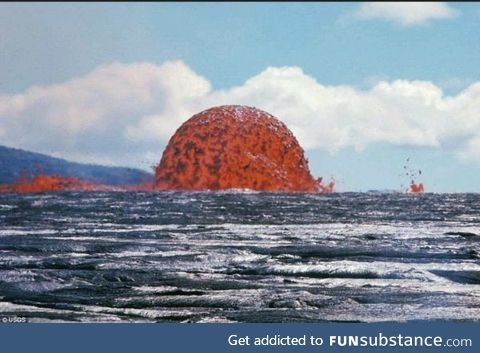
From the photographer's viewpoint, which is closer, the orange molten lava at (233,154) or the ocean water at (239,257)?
the ocean water at (239,257)

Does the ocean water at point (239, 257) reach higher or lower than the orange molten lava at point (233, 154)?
lower

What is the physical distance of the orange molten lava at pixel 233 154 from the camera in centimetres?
661

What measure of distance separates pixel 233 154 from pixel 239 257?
161 cm

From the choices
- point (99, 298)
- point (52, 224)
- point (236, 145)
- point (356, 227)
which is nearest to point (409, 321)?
point (99, 298)

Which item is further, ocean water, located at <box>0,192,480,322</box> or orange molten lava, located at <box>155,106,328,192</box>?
orange molten lava, located at <box>155,106,328,192</box>

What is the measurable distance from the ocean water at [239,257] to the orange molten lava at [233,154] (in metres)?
0.22

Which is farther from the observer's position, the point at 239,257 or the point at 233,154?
the point at 233,154

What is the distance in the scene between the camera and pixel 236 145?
7422 millimetres

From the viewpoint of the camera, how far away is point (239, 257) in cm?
598

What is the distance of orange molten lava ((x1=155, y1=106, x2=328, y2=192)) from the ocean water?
219 millimetres

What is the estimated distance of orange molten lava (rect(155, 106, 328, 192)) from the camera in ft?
21.7

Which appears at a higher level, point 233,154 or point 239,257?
point 233,154

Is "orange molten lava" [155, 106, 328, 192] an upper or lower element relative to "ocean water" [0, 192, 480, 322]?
upper

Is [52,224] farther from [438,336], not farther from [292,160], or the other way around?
[438,336]
